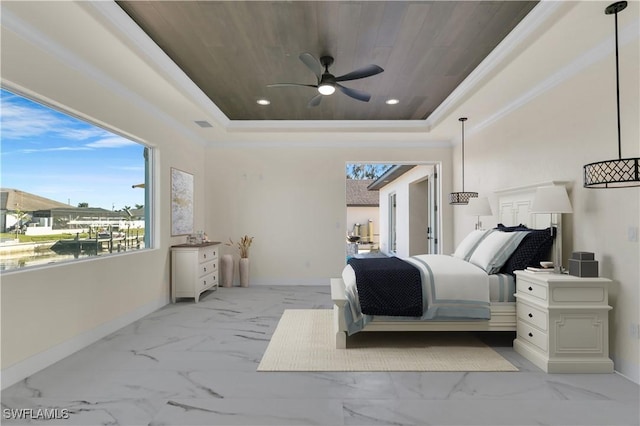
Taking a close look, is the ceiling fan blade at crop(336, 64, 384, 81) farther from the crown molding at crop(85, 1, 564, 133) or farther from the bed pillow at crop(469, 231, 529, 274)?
the bed pillow at crop(469, 231, 529, 274)

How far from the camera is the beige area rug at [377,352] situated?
2.92 metres

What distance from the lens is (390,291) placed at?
335cm

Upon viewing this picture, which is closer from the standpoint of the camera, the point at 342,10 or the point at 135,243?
the point at 342,10

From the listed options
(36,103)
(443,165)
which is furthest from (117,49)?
(443,165)

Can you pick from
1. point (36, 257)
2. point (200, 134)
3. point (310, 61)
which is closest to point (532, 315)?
point (310, 61)

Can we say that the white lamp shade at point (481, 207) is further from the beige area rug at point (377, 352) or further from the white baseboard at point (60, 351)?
the white baseboard at point (60, 351)

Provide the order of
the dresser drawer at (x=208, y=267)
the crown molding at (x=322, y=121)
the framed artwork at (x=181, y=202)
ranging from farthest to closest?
the dresser drawer at (x=208, y=267), the framed artwork at (x=181, y=202), the crown molding at (x=322, y=121)

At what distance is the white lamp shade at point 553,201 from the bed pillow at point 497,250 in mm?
435

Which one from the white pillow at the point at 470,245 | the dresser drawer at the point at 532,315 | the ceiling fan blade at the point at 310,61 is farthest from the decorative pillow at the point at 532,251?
the ceiling fan blade at the point at 310,61

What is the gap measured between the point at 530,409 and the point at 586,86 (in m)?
2.71

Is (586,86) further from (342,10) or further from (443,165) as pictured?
(443,165)

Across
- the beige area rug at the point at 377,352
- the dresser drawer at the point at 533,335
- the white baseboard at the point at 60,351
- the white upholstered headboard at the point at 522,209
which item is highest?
the white upholstered headboard at the point at 522,209

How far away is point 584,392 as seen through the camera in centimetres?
248

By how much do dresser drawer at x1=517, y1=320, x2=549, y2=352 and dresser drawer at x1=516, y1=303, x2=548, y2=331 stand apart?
0.14 ft
